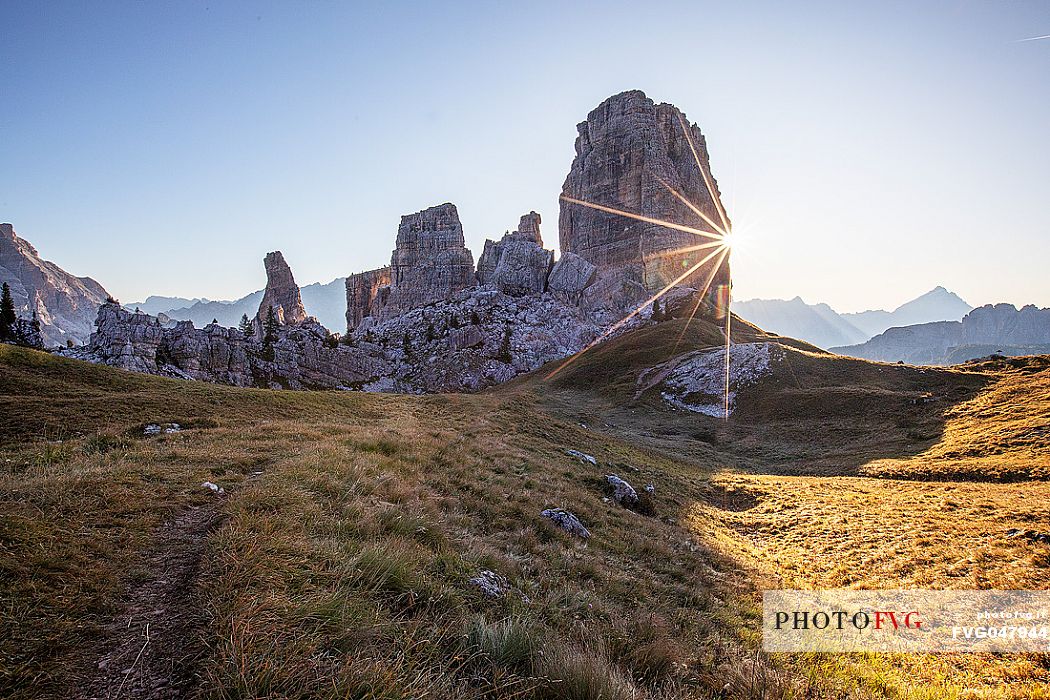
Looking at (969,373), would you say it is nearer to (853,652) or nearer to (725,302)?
(853,652)

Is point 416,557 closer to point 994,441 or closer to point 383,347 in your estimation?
point 994,441

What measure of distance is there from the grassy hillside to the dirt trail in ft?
0.08

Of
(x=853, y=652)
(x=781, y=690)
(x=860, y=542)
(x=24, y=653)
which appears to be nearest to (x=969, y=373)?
(x=860, y=542)

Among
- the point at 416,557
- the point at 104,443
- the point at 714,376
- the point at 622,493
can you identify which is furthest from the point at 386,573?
the point at 714,376

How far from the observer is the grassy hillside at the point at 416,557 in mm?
4082

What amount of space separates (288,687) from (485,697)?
2.00 metres

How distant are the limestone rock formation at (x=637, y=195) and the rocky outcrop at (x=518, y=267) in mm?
19542

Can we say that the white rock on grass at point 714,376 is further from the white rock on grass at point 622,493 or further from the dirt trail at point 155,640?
the dirt trail at point 155,640

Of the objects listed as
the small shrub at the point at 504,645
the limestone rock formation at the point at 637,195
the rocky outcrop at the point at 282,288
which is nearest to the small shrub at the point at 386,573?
the small shrub at the point at 504,645

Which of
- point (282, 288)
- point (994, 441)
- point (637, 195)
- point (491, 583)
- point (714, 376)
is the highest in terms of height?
point (637, 195)

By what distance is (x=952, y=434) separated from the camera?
107 ft

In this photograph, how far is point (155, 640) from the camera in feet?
13.3

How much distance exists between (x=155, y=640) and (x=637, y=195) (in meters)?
169

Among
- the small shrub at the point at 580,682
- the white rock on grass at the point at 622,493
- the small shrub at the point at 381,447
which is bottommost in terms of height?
the white rock on grass at the point at 622,493
